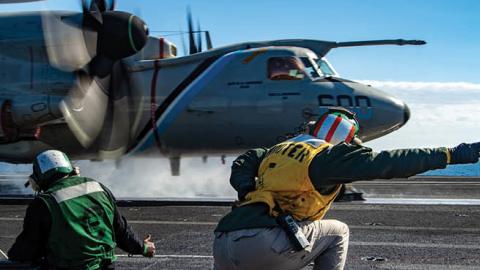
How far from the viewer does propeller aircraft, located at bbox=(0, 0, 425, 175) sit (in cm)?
1545

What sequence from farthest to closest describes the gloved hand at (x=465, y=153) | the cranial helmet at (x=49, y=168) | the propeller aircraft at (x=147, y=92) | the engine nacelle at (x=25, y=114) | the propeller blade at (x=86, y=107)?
the propeller blade at (x=86, y=107) < the engine nacelle at (x=25, y=114) < the propeller aircraft at (x=147, y=92) < the cranial helmet at (x=49, y=168) < the gloved hand at (x=465, y=153)

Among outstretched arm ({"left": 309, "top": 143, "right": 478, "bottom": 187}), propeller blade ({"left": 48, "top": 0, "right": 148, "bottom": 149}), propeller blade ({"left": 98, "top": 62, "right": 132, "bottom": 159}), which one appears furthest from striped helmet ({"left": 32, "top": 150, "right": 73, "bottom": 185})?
propeller blade ({"left": 98, "top": 62, "right": 132, "bottom": 159})

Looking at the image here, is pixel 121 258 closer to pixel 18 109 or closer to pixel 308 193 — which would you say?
pixel 308 193

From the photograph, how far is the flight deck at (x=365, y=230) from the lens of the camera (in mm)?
7598

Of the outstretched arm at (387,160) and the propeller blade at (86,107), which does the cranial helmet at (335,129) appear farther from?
the propeller blade at (86,107)

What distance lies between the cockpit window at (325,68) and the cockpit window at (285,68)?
0.56m

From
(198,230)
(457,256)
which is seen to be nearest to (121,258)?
(198,230)

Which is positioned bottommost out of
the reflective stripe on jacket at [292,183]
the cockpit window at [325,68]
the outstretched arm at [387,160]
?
the cockpit window at [325,68]

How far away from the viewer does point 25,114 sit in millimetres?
15648

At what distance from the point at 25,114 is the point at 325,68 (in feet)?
23.7

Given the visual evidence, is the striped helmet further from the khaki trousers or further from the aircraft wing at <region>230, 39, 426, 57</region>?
the aircraft wing at <region>230, 39, 426, 57</region>

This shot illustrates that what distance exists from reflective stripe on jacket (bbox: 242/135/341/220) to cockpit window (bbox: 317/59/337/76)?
38.6ft

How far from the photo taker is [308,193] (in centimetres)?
425

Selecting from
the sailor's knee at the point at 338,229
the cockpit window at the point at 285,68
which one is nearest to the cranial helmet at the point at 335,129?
the sailor's knee at the point at 338,229
